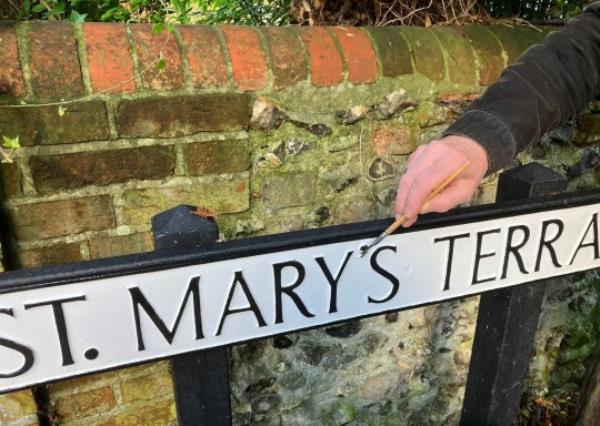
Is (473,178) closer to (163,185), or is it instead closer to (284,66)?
(284,66)

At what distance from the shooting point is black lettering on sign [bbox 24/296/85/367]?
773 mm

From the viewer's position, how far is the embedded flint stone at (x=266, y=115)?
1398 mm

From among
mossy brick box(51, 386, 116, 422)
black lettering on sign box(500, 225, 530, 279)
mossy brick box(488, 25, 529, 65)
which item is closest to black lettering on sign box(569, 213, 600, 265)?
black lettering on sign box(500, 225, 530, 279)

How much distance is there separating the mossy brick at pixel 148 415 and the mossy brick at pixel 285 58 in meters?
1.02

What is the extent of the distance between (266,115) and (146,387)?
88 cm

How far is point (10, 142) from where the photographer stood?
3.61 feet

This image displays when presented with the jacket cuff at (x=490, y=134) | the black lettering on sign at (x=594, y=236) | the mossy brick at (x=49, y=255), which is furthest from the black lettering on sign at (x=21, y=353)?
the black lettering on sign at (x=594, y=236)

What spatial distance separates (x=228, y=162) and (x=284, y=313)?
1.96 ft

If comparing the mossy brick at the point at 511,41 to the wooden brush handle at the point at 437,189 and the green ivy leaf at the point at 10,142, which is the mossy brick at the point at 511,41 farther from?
the green ivy leaf at the point at 10,142

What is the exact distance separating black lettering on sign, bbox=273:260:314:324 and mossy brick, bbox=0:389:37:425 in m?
0.79

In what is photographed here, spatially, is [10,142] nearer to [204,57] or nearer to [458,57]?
[204,57]

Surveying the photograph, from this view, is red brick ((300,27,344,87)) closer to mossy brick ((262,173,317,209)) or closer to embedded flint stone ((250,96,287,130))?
embedded flint stone ((250,96,287,130))

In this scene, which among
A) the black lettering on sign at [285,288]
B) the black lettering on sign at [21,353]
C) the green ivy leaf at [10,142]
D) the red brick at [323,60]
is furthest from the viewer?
the red brick at [323,60]

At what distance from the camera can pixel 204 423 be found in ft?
3.06
